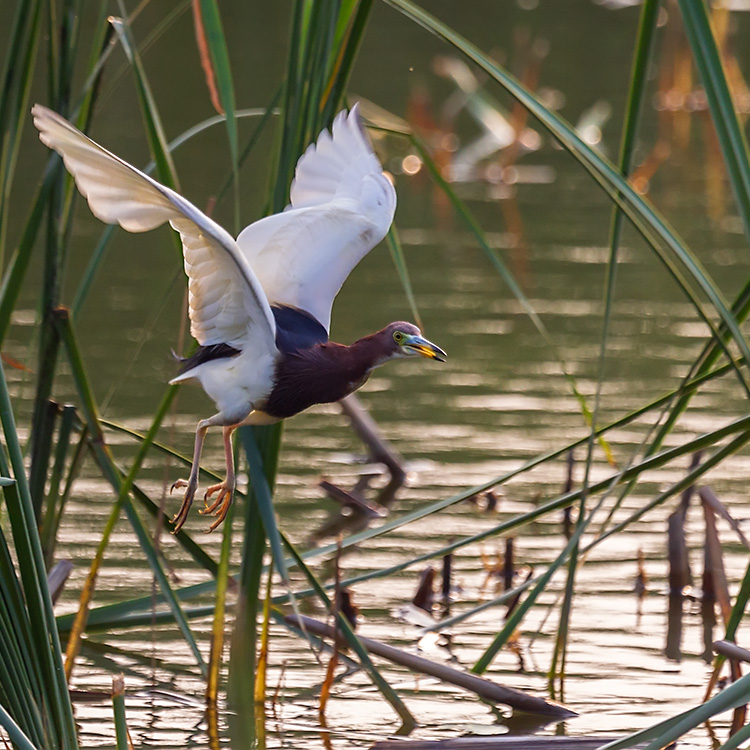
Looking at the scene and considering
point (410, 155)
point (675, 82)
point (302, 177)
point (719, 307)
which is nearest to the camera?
point (719, 307)

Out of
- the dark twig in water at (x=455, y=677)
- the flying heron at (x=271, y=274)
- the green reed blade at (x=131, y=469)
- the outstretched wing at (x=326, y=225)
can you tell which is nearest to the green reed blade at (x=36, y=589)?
the flying heron at (x=271, y=274)

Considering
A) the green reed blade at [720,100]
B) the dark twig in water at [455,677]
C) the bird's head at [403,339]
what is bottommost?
the dark twig in water at [455,677]

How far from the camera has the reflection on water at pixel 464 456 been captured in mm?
4109

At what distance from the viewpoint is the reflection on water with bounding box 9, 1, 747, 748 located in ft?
13.5

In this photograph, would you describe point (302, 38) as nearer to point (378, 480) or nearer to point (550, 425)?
point (378, 480)

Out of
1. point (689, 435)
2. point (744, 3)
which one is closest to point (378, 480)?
Result: point (689, 435)

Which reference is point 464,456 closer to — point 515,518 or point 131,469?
point 515,518

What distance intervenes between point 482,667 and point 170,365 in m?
4.00

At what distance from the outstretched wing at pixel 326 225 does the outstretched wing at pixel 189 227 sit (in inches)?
12.4

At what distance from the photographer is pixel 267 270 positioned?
334 centimetres

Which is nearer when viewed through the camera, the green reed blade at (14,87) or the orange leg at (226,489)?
the green reed blade at (14,87)

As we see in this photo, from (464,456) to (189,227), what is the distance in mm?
3774

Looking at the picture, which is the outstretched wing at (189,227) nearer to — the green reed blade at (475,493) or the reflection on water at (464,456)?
the reflection on water at (464,456)

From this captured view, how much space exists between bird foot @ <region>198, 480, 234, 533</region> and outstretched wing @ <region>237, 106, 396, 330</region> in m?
0.45
